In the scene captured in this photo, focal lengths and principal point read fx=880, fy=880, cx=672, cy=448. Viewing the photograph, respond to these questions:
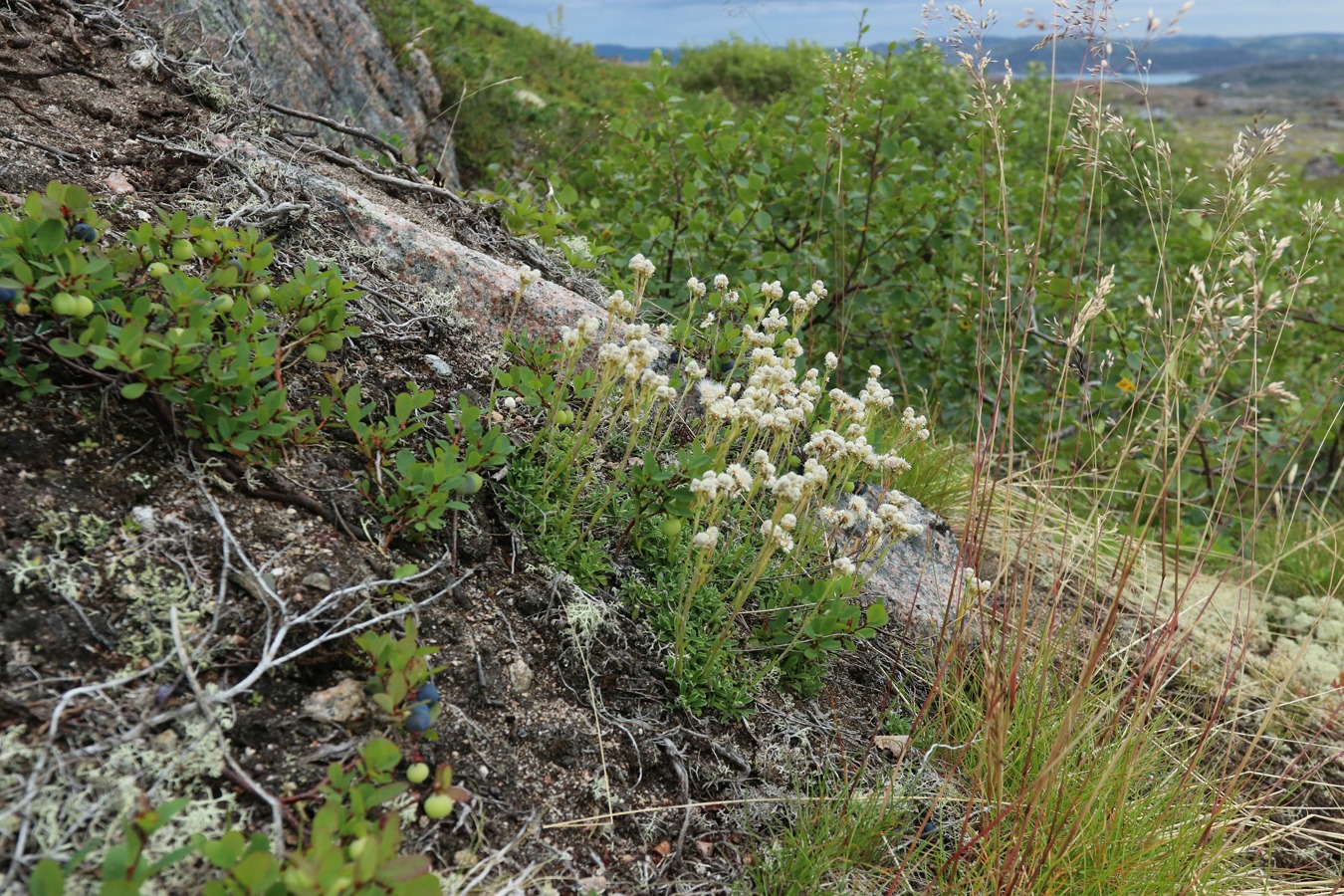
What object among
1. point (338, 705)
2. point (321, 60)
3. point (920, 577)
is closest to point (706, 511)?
point (920, 577)

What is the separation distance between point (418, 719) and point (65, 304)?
1229 millimetres

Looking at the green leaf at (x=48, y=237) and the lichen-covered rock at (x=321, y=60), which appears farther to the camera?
the lichen-covered rock at (x=321, y=60)

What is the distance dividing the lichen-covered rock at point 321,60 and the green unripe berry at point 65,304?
2.09 metres

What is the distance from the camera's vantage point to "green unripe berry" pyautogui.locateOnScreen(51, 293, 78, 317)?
197cm

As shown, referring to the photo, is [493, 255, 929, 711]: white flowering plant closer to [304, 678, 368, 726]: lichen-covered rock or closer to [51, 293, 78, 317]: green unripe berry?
[304, 678, 368, 726]: lichen-covered rock

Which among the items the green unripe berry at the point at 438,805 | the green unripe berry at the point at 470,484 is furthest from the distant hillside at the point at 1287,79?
the green unripe berry at the point at 438,805

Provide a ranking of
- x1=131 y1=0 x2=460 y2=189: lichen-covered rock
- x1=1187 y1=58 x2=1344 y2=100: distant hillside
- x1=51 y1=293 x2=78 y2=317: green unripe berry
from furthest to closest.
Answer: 1. x1=1187 y1=58 x2=1344 y2=100: distant hillside
2. x1=131 y1=0 x2=460 y2=189: lichen-covered rock
3. x1=51 y1=293 x2=78 y2=317: green unripe berry

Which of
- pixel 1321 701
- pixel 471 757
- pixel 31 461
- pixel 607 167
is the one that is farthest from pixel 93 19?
pixel 1321 701

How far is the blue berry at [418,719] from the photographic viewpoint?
182cm

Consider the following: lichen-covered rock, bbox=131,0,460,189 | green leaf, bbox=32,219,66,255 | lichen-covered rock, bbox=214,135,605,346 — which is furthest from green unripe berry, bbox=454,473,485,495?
lichen-covered rock, bbox=131,0,460,189

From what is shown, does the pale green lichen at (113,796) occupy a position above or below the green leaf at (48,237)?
below

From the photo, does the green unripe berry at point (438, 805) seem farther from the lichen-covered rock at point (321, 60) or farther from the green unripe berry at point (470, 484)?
the lichen-covered rock at point (321, 60)

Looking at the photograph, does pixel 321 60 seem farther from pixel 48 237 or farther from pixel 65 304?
pixel 65 304

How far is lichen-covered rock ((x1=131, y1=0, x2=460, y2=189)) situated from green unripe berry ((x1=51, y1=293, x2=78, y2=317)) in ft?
6.86
